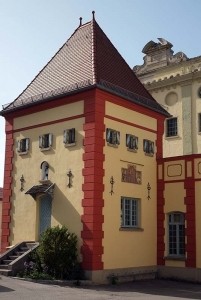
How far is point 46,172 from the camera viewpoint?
20.2m

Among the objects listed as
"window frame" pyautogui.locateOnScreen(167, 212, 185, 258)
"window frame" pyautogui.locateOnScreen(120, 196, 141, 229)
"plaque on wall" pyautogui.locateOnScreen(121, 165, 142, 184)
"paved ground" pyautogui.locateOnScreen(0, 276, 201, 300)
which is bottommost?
"paved ground" pyautogui.locateOnScreen(0, 276, 201, 300)

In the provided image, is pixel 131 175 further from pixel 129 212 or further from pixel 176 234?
pixel 176 234

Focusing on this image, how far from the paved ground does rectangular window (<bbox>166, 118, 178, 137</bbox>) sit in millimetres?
13585

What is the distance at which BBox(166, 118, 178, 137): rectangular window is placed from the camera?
29967 mm

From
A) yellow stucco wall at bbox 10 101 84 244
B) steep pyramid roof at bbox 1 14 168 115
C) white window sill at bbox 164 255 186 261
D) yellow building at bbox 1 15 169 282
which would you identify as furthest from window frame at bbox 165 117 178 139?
yellow stucco wall at bbox 10 101 84 244

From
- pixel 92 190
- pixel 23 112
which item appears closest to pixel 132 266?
pixel 92 190

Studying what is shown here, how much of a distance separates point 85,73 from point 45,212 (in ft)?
20.8

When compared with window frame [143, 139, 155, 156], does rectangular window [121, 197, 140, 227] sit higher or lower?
lower

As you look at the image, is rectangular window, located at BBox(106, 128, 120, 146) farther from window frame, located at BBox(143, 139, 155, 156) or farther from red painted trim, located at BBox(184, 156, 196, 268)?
red painted trim, located at BBox(184, 156, 196, 268)

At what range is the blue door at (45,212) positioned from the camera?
1964cm

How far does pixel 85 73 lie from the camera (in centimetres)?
1983

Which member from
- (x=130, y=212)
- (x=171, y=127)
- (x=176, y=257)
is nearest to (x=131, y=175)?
(x=130, y=212)

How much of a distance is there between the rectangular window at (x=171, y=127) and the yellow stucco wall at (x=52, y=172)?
11.8 meters

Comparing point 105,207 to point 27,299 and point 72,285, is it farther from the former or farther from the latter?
point 27,299
